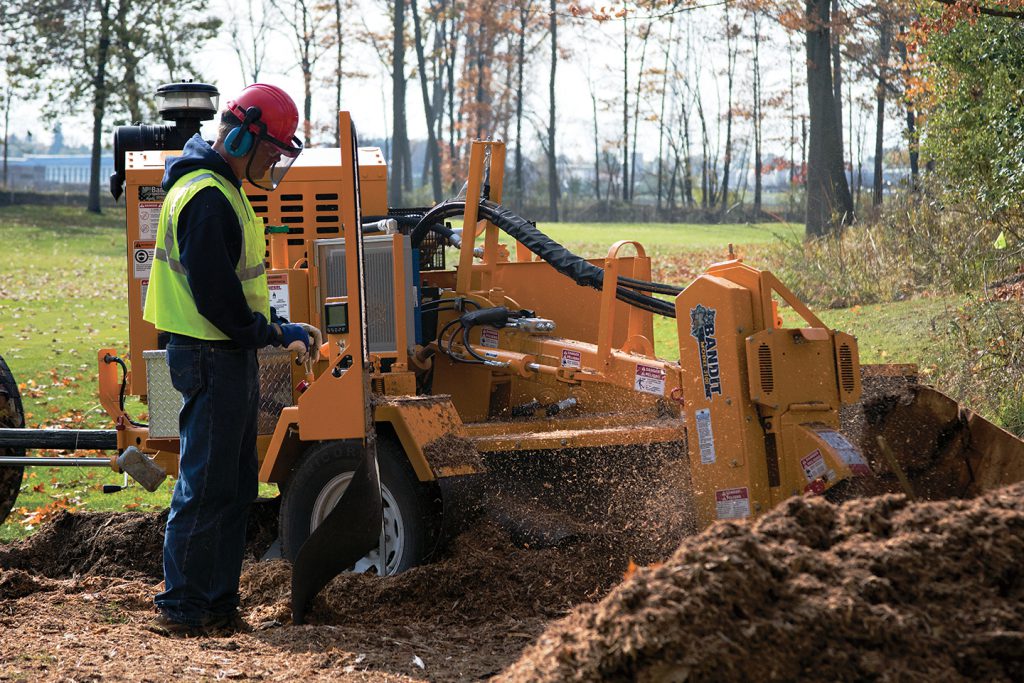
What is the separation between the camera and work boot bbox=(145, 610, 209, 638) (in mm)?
5086

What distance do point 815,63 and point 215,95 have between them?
68.3 feet

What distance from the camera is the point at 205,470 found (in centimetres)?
508

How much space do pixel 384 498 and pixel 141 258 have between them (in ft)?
6.96

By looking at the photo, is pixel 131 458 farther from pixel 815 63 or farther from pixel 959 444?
pixel 815 63

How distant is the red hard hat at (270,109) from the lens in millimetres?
5160

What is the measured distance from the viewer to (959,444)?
20.1 ft

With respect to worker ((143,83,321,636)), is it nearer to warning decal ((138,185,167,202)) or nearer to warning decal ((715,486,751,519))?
warning decal ((138,185,167,202))

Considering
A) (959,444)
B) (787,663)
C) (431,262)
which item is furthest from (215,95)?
(787,663)

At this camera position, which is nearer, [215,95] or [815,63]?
[215,95]

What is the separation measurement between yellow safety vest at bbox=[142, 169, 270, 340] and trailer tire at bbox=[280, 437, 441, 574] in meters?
1.04

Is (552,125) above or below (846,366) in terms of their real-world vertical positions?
above

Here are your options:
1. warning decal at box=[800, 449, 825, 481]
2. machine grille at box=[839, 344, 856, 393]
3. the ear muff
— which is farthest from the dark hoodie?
machine grille at box=[839, 344, 856, 393]

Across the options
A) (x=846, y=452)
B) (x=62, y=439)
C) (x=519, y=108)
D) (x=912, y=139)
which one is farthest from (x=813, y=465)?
(x=519, y=108)

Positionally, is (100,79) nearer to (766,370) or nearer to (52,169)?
(766,370)
